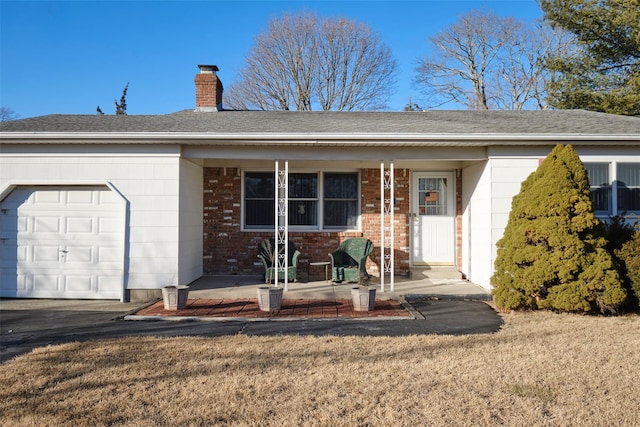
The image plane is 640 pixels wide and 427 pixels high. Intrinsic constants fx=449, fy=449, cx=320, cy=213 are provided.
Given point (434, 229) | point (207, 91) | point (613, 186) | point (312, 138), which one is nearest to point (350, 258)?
point (434, 229)

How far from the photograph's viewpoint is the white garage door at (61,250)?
336 inches

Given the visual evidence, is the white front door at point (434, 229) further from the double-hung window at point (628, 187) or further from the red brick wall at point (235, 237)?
the double-hung window at point (628, 187)

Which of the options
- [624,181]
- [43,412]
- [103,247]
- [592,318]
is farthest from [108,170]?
[624,181]

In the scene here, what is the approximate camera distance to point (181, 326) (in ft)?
21.4

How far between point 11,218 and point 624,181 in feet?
38.8

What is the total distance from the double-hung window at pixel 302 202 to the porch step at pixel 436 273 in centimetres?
182

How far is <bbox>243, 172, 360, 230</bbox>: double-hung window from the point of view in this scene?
1080 cm

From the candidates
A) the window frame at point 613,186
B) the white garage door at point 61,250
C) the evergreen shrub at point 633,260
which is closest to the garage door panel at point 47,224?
the white garage door at point 61,250

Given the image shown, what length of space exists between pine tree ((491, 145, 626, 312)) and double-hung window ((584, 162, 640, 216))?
1.65 meters

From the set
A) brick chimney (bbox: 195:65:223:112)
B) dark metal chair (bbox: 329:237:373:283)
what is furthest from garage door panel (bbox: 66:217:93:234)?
dark metal chair (bbox: 329:237:373:283)

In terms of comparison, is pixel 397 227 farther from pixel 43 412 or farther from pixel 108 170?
pixel 43 412

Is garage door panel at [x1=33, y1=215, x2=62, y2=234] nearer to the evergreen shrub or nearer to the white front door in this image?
the white front door

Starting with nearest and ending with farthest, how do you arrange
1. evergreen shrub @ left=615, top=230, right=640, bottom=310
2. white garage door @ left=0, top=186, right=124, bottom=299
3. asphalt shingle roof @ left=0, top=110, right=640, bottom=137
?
evergreen shrub @ left=615, top=230, right=640, bottom=310, asphalt shingle roof @ left=0, top=110, right=640, bottom=137, white garage door @ left=0, top=186, right=124, bottom=299

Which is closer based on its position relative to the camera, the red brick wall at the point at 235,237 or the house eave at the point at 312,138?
the house eave at the point at 312,138
